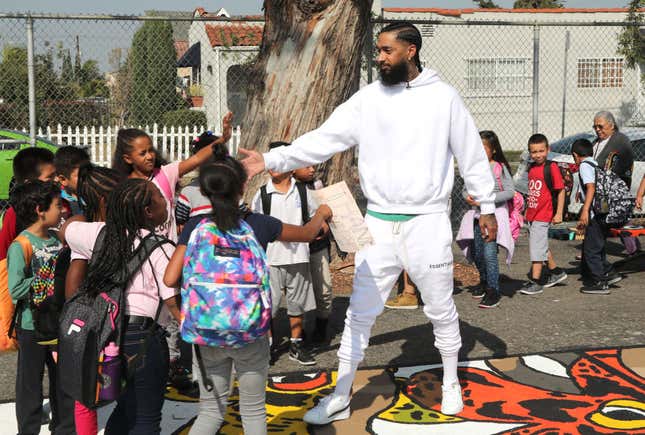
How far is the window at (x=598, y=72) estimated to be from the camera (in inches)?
1051

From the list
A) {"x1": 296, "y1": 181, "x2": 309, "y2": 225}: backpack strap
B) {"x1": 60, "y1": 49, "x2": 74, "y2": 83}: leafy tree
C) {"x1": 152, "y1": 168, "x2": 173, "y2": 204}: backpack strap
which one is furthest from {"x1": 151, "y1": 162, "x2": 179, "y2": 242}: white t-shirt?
{"x1": 60, "y1": 49, "x2": 74, "y2": 83}: leafy tree

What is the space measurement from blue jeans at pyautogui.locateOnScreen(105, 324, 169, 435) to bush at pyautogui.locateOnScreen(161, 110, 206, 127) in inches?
646

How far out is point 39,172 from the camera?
5.26 meters

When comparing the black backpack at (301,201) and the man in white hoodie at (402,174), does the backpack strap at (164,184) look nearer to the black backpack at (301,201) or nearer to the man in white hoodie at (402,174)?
the man in white hoodie at (402,174)

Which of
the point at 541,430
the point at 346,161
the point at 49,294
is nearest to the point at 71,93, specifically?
the point at 346,161

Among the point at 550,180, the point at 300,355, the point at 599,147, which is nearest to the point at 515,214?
the point at 550,180

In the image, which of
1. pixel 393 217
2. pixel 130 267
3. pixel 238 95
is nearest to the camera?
pixel 130 267

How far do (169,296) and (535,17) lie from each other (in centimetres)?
2508

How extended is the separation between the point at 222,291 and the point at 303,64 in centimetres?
523

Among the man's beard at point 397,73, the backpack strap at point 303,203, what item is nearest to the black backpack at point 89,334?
the man's beard at point 397,73

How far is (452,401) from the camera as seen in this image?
502 centimetres

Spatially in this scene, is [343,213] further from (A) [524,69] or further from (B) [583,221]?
(A) [524,69]

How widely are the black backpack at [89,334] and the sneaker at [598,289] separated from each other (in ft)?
18.1

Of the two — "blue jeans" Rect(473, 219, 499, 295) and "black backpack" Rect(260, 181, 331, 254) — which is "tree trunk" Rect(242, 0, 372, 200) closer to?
"blue jeans" Rect(473, 219, 499, 295)
